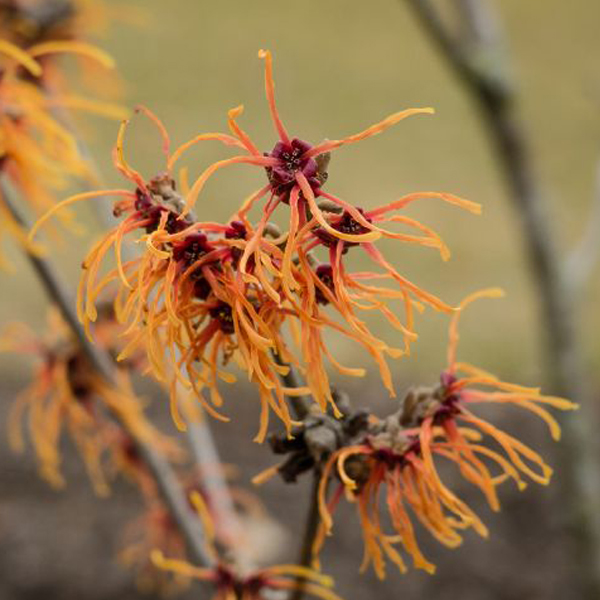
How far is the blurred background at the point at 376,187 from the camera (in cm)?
274

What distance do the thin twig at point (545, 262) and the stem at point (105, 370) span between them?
3.12 ft

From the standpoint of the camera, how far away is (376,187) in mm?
5422

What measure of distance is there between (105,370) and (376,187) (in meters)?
4.40

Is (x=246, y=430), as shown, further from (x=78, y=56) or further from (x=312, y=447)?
(x=312, y=447)

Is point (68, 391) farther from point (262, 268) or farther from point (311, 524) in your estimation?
point (262, 268)

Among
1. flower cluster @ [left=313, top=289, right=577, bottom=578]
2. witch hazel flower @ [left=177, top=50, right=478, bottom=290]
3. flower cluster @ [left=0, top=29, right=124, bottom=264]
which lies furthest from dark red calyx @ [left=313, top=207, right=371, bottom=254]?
flower cluster @ [left=0, top=29, right=124, bottom=264]

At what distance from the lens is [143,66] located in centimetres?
659

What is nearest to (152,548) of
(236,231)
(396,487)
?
(396,487)

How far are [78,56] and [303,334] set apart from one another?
1108mm

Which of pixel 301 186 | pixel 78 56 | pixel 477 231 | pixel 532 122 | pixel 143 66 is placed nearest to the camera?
pixel 301 186

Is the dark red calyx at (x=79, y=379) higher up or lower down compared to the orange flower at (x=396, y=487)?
higher up

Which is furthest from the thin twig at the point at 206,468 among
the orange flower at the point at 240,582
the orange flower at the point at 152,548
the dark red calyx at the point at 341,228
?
the dark red calyx at the point at 341,228

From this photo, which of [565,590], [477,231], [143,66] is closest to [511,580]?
[565,590]

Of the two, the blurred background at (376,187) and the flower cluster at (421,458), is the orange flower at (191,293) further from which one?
the blurred background at (376,187)
